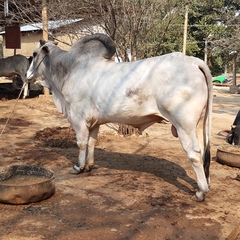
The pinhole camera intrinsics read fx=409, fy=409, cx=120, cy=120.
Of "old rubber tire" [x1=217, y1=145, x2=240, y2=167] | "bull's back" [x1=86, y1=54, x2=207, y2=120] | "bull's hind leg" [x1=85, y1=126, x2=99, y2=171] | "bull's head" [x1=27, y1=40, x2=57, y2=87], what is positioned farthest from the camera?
"old rubber tire" [x1=217, y1=145, x2=240, y2=167]

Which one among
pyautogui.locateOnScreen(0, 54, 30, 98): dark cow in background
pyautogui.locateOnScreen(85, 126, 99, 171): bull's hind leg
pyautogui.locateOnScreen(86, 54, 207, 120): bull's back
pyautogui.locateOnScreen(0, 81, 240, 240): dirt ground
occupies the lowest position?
pyautogui.locateOnScreen(0, 81, 240, 240): dirt ground

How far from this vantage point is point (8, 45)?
63.6ft

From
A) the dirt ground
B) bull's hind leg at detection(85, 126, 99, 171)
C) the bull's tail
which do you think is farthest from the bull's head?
the bull's tail

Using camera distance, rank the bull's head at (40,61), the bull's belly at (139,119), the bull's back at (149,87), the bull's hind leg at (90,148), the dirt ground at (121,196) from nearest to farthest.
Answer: the dirt ground at (121,196) < the bull's back at (149,87) < the bull's belly at (139,119) < the bull's hind leg at (90,148) < the bull's head at (40,61)

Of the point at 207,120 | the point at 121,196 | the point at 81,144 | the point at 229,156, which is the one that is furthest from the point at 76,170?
the point at 229,156

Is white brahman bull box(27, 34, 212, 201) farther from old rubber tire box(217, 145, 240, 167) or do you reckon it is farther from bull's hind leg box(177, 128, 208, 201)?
old rubber tire box(217, 145, 240, 167)

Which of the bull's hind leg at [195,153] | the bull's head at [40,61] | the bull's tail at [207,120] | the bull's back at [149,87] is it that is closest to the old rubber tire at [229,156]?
the bull's tail at [207,120]

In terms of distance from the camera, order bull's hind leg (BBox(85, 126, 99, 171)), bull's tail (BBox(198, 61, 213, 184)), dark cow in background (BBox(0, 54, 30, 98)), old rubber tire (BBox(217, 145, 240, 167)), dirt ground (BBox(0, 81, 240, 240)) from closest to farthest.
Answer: dirt ground (BBox(0, 81, 240, 240))
bull's tail (BBox(198, 61, 213, 184))
bull's hind leg (BBox(85, 126, 99, 171))
old rubber tire (BBox(217, 145, 240, 167))
dark cow in background (BBox(0, 54, 30, 98))

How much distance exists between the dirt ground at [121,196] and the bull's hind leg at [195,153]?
17cm

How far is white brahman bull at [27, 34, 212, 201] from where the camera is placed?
4543 mm

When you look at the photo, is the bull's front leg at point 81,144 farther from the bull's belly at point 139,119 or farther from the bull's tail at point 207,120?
the bull's tail at point 207,120

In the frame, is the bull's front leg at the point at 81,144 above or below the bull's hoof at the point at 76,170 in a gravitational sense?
above

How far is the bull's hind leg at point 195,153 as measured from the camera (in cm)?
457

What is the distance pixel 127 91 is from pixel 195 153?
1.09 meters
